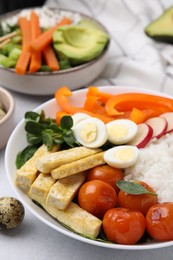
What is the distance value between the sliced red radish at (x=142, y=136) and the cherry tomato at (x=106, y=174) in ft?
0.46

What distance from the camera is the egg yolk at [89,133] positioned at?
137cm

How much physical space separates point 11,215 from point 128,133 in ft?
1.36

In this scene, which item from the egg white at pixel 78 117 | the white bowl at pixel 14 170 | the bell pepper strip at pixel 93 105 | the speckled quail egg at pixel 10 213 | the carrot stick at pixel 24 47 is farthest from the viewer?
the carrot stick at pixel 24 47

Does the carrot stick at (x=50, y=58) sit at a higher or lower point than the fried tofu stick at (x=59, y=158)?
lower

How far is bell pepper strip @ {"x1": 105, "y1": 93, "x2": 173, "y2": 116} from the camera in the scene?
60.4 inches

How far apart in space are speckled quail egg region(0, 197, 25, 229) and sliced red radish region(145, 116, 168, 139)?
45cm

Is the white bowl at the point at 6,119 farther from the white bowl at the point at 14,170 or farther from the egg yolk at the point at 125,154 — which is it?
the egg yolk at the point at 125,154

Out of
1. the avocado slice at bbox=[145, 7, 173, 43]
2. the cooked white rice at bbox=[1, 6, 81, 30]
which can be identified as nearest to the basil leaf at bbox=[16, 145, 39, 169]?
the cooked white rice at bbox=[1, 6, 81, 30]

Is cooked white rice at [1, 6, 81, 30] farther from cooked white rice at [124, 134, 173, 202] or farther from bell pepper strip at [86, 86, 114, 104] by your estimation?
cooked white rice at [124, 134, 173, 202]

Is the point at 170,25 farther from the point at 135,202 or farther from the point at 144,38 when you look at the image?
the point at 135,202

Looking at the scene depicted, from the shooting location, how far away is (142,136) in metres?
1.41

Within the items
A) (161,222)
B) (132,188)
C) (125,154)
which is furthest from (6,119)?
(161,222)

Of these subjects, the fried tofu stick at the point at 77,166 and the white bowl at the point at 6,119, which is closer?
the fried tofu stick at the point at 77,166

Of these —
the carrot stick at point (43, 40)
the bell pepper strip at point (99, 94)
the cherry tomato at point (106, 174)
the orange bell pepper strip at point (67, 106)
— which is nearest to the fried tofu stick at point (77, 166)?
the cherry tomato at point (106, 174)
